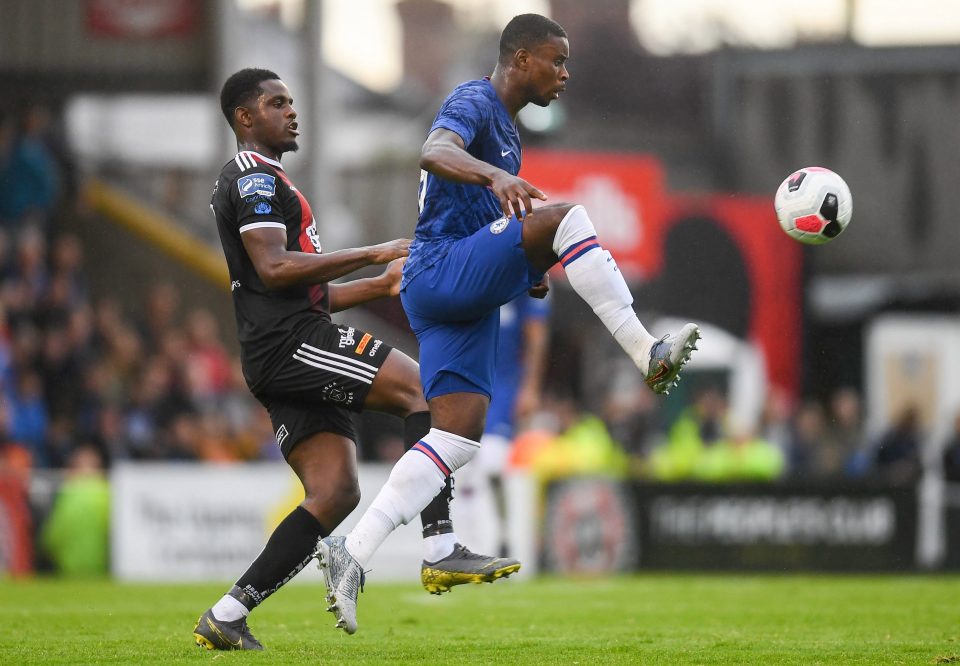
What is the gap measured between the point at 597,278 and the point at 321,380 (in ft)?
4.19

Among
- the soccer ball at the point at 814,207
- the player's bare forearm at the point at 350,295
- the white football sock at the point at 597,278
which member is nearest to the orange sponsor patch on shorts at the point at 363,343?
the player's bare forearm at the point at 350,295

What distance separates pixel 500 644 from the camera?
6.91 m

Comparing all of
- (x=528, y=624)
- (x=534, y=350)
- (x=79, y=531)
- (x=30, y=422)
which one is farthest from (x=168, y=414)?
(x=528, y=624)

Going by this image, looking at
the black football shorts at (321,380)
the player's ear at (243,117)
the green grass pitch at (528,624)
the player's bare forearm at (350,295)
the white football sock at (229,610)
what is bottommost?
the green grass pitch at (528,624)

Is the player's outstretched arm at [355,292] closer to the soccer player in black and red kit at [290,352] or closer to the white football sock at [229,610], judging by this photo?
the soccer player in black and red kit at [290,352]

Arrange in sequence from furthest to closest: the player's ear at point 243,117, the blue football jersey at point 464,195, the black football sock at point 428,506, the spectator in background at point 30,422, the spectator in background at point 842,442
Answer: the spectator in background at point 842,442, the spectator in background at point 30,422, the player's ear at point 243,117, the black football sock at point 428,506, the blue football jersey at point 464,195

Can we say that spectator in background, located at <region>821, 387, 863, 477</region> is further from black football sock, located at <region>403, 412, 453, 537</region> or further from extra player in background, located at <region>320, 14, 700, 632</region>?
extra player in background, located at <region>320, 14, 700, 632</region>

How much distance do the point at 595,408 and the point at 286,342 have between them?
16.5 meters

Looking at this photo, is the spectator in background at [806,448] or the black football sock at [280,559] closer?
the black football sock at [280,559]

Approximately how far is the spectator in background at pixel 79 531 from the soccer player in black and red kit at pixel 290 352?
27.9 feet

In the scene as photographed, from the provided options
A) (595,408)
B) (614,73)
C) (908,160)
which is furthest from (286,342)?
(614,73)

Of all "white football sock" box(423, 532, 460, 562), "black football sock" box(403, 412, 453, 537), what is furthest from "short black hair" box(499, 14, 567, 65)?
"white football sock" box(423, 532, 460, 562)

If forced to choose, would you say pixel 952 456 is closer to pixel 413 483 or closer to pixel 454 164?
pixel 413 483

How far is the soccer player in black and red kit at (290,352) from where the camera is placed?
21.8ft
